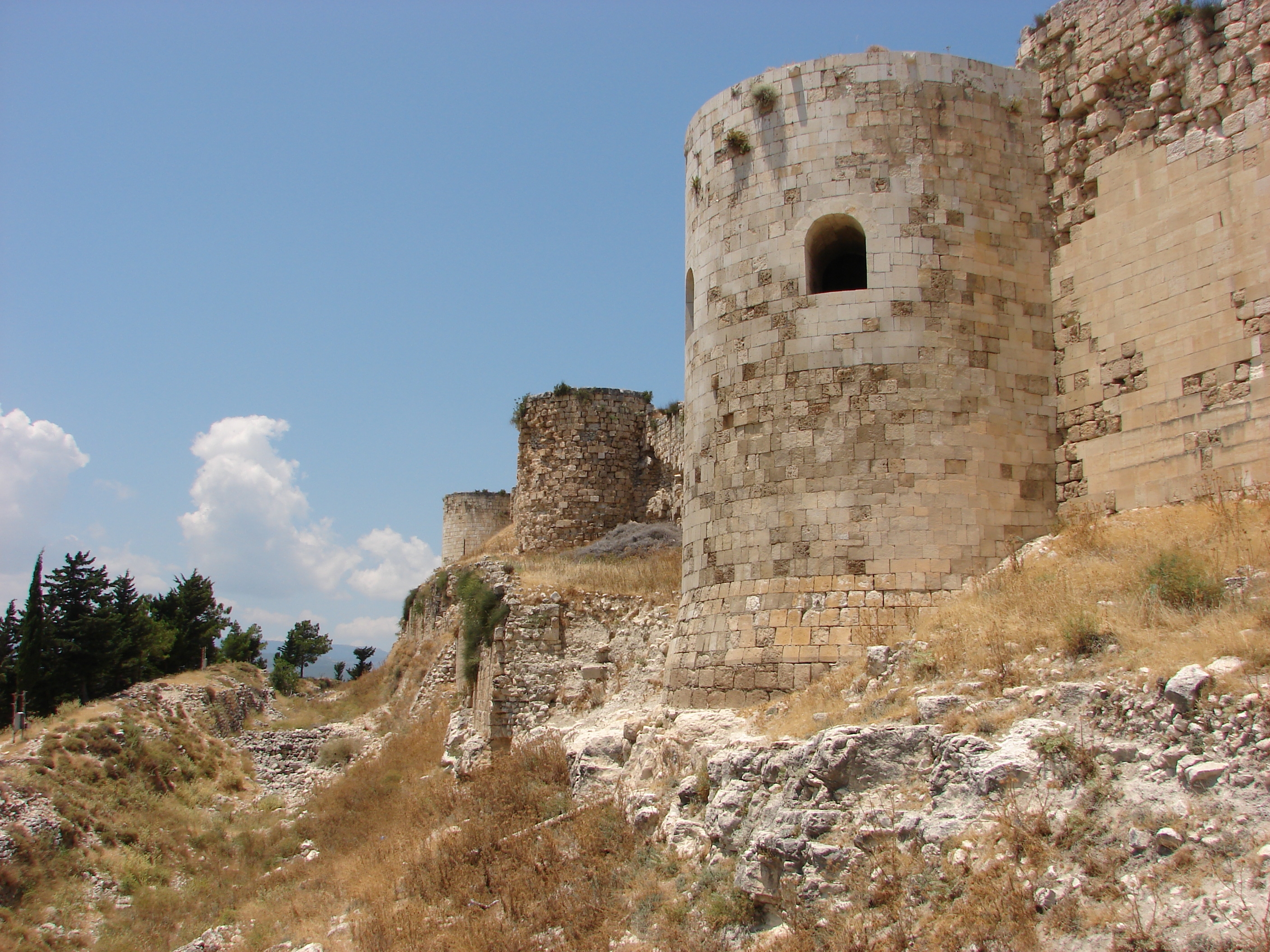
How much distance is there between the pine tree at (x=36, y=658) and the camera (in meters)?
27.1

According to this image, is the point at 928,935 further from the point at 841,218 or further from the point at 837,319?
the point at 841,218

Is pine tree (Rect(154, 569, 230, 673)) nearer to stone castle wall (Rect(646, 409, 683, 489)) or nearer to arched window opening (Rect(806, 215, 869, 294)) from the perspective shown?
stone castle wall (Rect(646, 409, 683, 489))

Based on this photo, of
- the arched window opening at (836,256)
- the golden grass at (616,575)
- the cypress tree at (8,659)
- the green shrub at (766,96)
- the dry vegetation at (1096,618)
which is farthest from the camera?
the cypress tree at (8,659)

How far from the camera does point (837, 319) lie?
35.7 ft

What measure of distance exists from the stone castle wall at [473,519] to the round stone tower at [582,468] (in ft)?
49.9

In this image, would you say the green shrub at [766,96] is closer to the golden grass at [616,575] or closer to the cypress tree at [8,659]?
the golden grass at [616,575]

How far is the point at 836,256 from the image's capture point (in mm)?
12266

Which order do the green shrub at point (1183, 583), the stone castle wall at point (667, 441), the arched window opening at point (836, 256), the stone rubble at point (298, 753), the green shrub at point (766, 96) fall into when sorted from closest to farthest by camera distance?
the green shrub at point (1183, 583)
the arched window opening at point (836, 256)
the green shrub at point (766, 96)
the stone rubble at point (298, 753)
the stone castle wall at point (667, 441)

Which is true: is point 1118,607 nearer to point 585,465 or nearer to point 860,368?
point 860,368

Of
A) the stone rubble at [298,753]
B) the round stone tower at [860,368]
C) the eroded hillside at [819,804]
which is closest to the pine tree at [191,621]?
the stone rubble at [298,753]

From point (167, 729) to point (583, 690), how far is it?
14243mm

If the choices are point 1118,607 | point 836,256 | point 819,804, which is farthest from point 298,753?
point 1118,607

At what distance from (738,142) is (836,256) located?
177 cm

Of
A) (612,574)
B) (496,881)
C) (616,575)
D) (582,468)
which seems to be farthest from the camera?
(582,468)
